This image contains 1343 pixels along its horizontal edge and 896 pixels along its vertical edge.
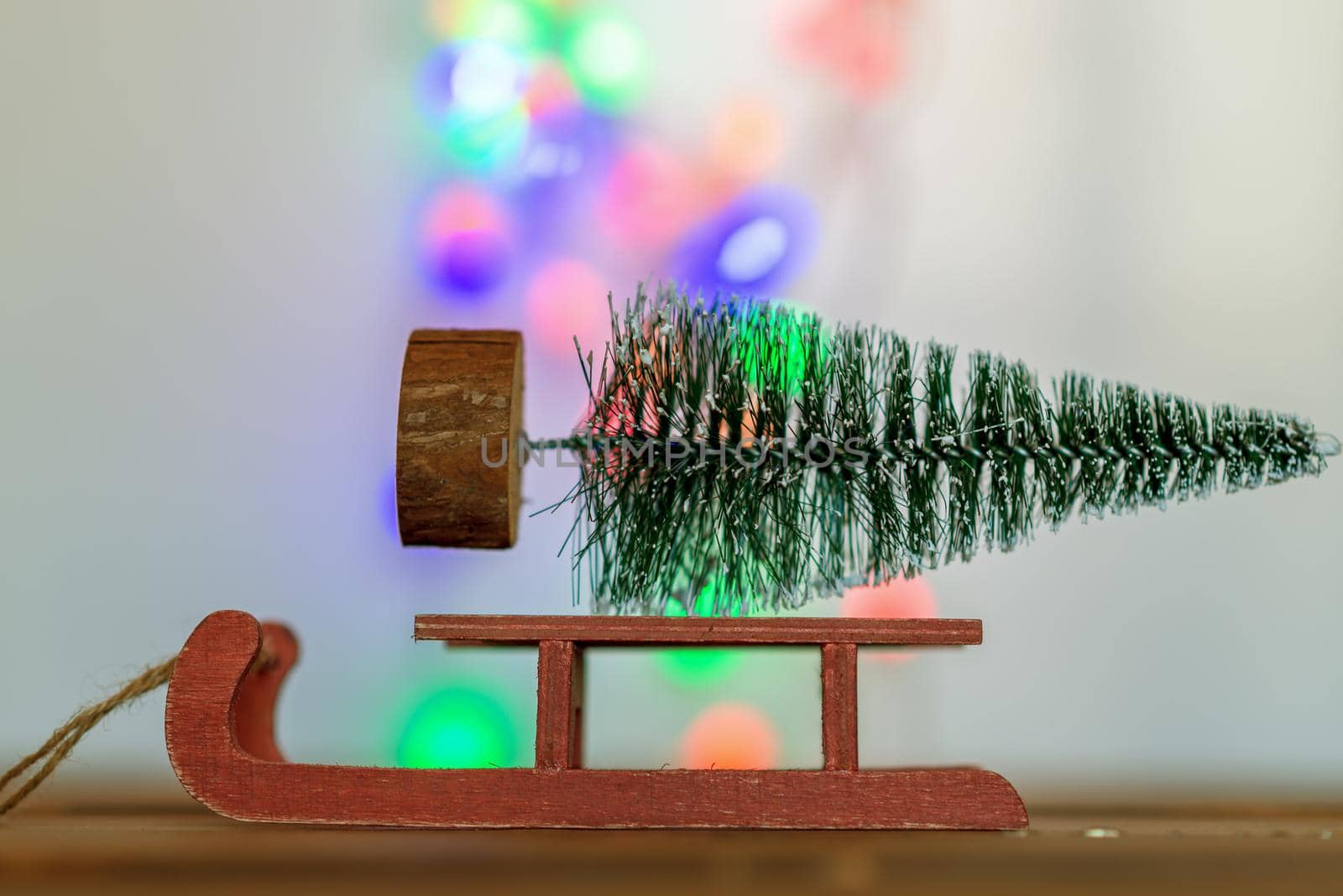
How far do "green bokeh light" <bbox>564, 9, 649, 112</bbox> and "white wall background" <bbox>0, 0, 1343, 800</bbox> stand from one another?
0.07 ft

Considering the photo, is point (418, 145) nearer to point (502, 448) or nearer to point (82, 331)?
point (82, 331)

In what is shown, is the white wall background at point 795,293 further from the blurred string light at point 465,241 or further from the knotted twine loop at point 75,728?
the knotted twine loop at point 75,728

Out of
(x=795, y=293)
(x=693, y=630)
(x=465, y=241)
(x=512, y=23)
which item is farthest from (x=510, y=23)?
(x=693, y=630)

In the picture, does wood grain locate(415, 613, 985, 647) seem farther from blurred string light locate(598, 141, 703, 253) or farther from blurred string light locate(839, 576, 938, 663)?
blurred string light locate(598, 141, 703, 253)

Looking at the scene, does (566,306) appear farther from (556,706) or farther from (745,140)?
(556,706)

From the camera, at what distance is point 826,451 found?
1.53 feet

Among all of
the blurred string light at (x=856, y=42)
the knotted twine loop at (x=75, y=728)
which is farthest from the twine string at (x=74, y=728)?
the blurred string light at (x=856, y=42)

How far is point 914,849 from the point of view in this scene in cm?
38

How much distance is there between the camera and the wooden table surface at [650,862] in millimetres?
356

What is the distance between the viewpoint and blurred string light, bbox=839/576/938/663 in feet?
2.48

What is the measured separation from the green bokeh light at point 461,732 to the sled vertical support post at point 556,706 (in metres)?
0.35

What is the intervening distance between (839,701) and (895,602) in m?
0.37

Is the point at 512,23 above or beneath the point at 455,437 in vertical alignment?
above

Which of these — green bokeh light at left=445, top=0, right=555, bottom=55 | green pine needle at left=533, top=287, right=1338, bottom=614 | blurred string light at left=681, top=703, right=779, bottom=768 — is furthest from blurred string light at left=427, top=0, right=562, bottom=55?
blurred string light at left=681, top=703, right=779, bottom=768
